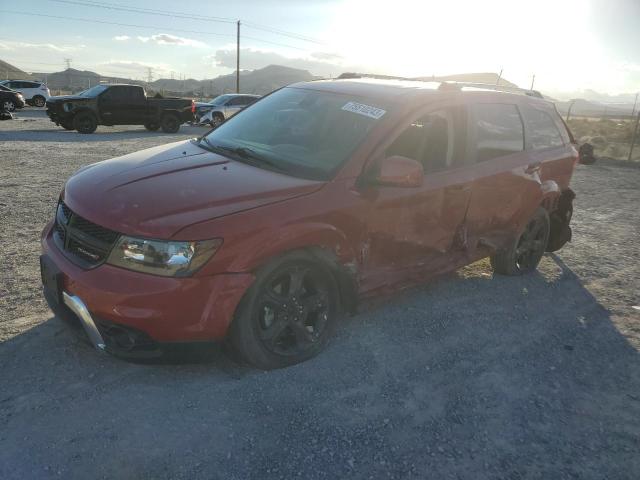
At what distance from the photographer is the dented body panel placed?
2.72 meters

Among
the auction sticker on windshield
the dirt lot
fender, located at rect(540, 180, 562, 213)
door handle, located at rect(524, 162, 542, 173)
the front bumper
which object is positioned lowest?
the dirt lot

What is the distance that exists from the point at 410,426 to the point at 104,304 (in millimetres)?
1769

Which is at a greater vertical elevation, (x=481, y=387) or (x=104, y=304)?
(x=104, y=304)

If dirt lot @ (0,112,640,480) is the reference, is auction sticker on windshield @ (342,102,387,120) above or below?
above

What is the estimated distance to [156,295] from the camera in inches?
105

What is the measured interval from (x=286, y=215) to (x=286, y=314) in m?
0.64

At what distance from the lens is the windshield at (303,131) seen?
3463 mm

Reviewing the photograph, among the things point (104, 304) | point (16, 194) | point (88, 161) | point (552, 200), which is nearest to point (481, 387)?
point (104, 304)

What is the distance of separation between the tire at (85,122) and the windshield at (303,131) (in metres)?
15.3

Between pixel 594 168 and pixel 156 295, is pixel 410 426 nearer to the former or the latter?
pixel 156 295

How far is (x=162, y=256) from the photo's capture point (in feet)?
8.86

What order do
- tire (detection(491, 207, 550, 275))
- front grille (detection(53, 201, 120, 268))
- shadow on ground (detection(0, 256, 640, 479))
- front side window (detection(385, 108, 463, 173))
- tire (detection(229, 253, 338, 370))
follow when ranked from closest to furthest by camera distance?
1. shadow on ground (detection(0, 256, 640, 479))
2. front grille (detection(53, 201, 120, 268))
3. tire (detection(229, 253, 338, 370))
4. front side window (detection(385, 108, 463, 173))
5. tire (detection(491, 207, 550, 275))

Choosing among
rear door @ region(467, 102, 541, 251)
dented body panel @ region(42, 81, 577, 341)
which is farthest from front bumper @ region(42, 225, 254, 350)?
rear door @ region(467, 102, 541, 251)

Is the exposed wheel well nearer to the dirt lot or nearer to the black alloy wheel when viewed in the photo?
the black alloy wheel
